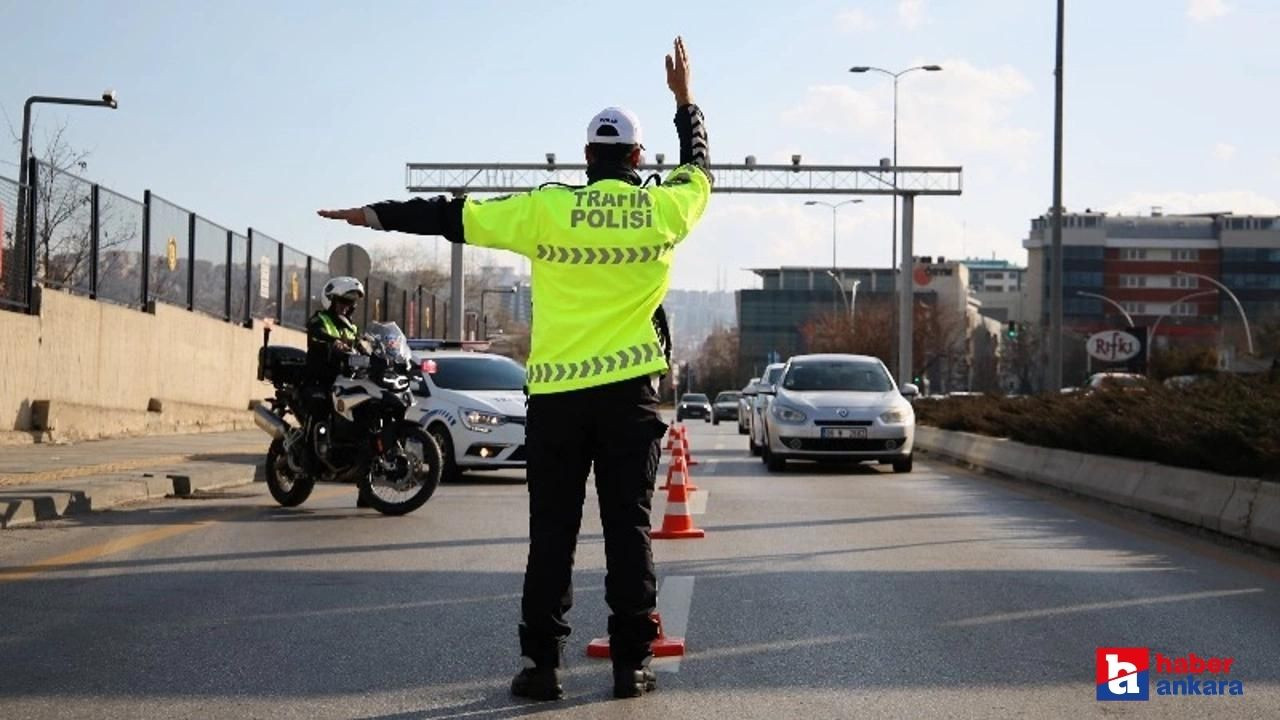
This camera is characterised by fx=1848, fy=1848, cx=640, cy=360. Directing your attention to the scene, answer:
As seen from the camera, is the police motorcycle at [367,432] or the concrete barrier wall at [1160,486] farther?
the police motorcycle at [367,432]

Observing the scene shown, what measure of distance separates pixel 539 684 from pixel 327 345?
838 cm

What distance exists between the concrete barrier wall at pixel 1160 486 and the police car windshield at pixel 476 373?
6094mm

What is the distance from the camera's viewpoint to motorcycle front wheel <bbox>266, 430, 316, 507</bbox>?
48.4 ft

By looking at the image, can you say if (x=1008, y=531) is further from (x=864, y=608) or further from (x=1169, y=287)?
(x=1169, y=287)

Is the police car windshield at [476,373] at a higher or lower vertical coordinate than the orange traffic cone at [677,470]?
higher

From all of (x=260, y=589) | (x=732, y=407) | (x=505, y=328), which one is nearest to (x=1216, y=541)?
(x=260, y=589)

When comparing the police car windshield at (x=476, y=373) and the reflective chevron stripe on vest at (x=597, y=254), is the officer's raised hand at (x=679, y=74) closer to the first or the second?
the reflective chevron stripe on vest at (x=597, y=254)

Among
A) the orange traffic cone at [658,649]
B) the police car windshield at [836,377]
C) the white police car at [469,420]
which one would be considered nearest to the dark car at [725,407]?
the police car windshield at [836,377]

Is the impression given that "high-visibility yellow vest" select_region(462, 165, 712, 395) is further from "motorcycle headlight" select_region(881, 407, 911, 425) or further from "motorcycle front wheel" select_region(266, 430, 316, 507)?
"motorcycle headlight" select_region(881, 407, 911, 425)

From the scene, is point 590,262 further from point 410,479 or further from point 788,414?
point 788,414

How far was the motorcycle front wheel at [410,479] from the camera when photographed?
46.9 ft

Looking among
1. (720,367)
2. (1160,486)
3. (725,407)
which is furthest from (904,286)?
(720,367)

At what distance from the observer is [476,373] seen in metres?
21.2

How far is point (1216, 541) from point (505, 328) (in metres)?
116
